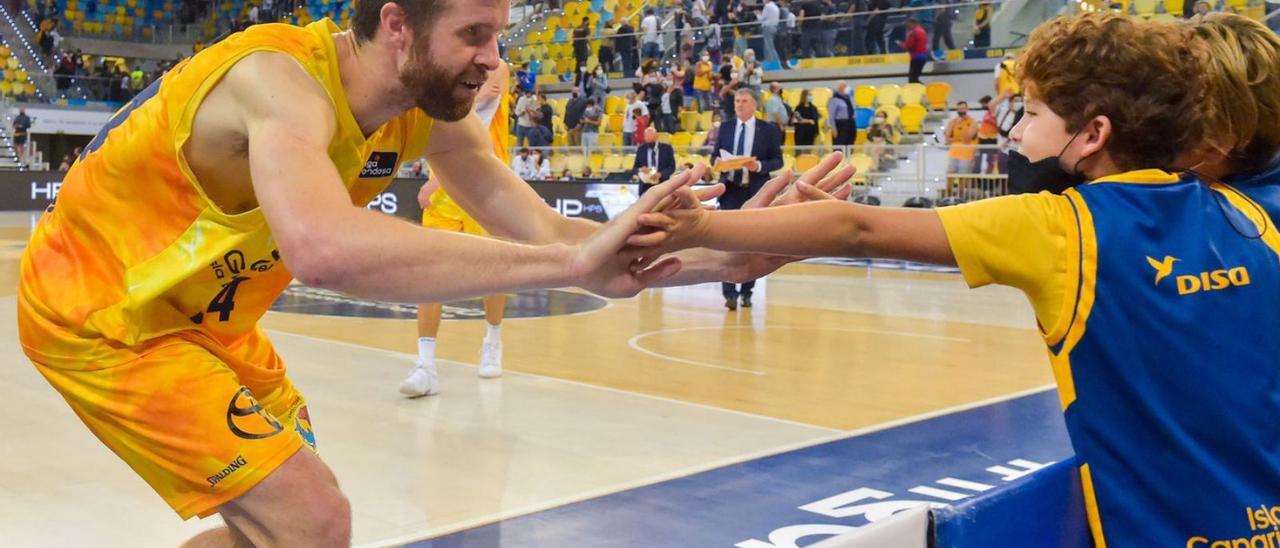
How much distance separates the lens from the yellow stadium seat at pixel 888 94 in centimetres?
1753

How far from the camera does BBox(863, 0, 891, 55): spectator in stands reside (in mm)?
17609

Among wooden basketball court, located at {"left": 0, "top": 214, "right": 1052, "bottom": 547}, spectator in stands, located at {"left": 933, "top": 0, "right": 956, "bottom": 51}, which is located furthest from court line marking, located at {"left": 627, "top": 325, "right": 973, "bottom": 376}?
→ spectator in stands, located at {"left": 933, "top": 0, "right": 956, "bottom": 51}

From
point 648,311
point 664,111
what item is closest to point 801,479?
point 648,311

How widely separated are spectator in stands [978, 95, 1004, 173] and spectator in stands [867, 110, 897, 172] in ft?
3.63

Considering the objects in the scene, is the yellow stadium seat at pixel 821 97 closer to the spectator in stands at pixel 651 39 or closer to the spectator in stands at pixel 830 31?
the spectator in stands at pixel 830 31

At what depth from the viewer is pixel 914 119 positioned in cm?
1730

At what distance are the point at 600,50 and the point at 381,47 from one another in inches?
766

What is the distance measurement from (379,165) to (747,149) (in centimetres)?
749

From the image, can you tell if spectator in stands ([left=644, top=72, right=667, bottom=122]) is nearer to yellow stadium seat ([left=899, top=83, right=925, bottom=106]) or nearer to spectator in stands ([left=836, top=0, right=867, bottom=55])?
spectator in stands ([left=836, top=0, right=867, bottom=55])

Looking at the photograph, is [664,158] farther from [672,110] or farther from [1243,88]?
[1243,88]

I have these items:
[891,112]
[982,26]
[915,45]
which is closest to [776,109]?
[891,112]

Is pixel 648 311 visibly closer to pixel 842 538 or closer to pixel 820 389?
pixel 820 389

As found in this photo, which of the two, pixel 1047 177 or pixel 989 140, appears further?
pixel 989 140

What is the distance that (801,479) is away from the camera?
4.26 metres
